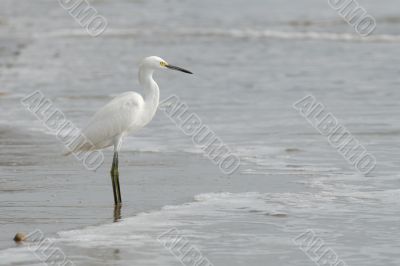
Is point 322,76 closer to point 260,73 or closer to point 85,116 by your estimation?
point 260,73

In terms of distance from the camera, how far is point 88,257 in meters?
7.49

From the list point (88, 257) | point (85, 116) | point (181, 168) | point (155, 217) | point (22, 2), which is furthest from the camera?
point (22, 2)

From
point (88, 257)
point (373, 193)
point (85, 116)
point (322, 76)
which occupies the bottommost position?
point (88, 257)

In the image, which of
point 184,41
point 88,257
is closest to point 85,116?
point 88,257

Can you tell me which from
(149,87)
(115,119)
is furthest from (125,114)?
(149,87)

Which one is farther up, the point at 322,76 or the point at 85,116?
the point at 322,76

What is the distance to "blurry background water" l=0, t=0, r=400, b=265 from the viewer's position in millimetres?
8109

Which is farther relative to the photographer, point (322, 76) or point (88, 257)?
point (322, 76)

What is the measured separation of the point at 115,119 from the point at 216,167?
5.34 feet

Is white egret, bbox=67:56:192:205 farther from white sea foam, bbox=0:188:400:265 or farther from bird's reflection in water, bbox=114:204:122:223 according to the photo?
white sea foam, bbox=0:188:400:265

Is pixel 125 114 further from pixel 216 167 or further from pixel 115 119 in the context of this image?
pixel 216 167

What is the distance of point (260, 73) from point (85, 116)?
5.76 metres

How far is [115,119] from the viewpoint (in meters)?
10.2

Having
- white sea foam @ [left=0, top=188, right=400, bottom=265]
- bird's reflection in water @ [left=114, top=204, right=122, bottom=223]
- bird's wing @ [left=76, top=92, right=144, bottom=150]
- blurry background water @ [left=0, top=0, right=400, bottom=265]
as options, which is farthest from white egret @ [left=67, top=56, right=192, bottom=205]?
white sea foam @ [left=0, top=188, right=400, bottom=265]
